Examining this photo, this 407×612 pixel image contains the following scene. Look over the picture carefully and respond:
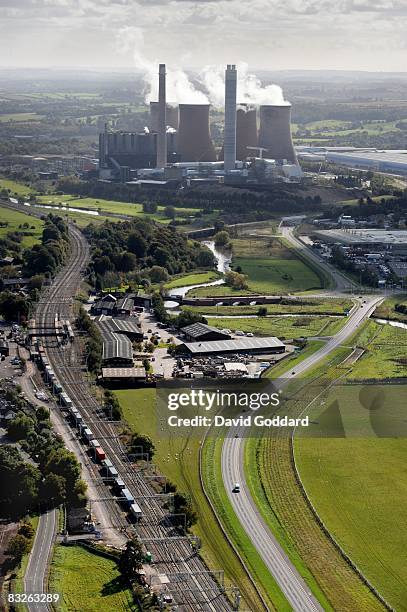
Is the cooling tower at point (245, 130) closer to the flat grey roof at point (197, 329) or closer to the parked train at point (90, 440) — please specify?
the flat grey roof at point (197, 329)

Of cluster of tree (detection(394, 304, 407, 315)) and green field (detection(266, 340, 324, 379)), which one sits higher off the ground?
green field (detection(266, 340, 324, 379))

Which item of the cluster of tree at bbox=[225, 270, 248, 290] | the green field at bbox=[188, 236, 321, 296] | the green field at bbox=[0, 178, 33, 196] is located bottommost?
the green field at bbox=[0, 178, 33, 196]

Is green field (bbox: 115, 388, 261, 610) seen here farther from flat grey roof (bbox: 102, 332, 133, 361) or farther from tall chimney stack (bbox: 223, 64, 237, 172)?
tall chimney stack (bbox: 223, 64, 237, 172)

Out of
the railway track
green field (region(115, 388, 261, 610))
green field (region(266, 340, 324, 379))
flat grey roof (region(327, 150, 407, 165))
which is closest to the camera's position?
the railway track

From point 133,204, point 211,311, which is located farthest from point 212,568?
point 133,204

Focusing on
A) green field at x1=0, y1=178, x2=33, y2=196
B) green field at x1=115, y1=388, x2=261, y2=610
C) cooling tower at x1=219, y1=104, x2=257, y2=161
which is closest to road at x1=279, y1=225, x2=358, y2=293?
green field at x1=115, y1=388, x2=261, y2=610

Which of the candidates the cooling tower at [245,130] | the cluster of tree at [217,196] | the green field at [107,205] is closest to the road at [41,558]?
the green field at [107,205]

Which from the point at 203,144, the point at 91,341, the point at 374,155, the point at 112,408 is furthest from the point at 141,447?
the point at 374,155

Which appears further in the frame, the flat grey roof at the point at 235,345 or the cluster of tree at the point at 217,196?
the cluster of tree at the point at 217,196
